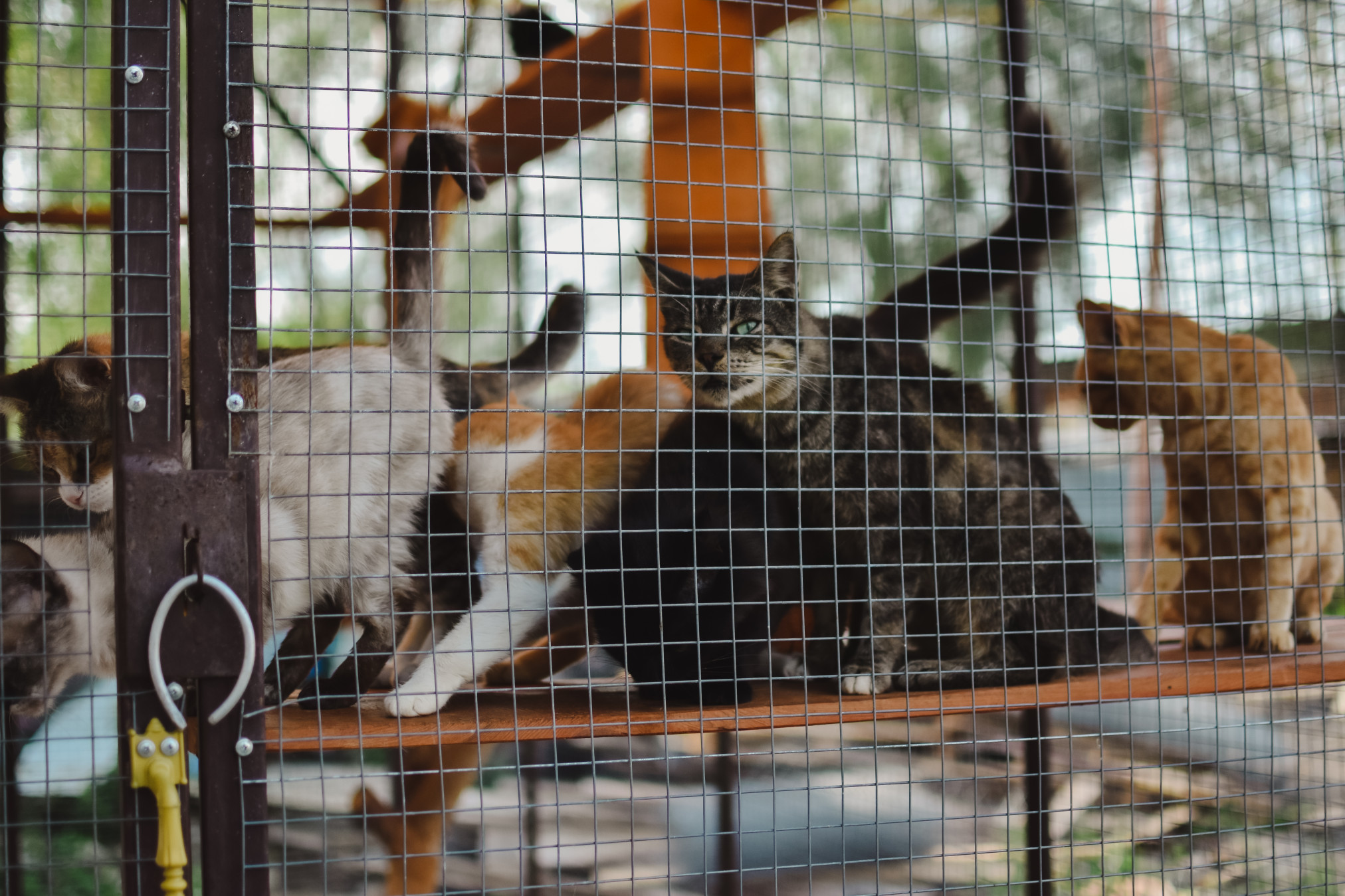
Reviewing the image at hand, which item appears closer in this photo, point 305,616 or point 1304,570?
point 305,616

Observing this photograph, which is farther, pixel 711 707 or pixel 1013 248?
pixel 1013 248

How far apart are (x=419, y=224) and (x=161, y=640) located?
792 millimetres

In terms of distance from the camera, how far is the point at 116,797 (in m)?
0.90

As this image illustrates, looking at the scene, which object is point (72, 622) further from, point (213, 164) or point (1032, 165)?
point (1032, 165)

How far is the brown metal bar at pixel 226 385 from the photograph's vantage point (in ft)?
2.84

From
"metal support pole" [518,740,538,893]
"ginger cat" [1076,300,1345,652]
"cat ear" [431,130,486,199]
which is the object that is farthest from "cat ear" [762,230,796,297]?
"metal support pole" [518,740,538,893]

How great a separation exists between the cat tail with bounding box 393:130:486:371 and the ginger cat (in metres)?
1.08

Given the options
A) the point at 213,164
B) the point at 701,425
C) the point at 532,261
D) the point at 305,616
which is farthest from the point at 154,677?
the point at 532,261

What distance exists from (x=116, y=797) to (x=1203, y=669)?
4.88ft

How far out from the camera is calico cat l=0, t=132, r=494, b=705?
1.18m

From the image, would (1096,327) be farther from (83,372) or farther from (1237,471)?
(83,372)

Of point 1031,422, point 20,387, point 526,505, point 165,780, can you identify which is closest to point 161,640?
point 165,780

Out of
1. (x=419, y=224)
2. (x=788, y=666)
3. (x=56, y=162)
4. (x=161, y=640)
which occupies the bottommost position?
(x=788, y=666)

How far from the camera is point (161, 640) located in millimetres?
845
